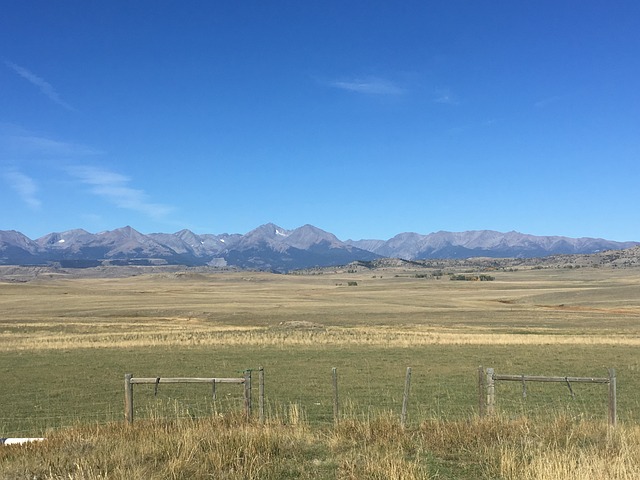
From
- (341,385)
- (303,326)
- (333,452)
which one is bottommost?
(303,326)

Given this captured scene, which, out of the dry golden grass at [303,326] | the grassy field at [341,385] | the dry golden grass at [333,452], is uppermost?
the dry golden grass at [333,452]

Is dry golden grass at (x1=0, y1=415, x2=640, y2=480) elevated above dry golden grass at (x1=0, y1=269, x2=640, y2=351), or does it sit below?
above

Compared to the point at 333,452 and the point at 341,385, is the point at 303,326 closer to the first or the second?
the point at 341,385

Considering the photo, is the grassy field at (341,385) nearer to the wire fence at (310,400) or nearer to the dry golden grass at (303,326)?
the wire fence at (310,400)

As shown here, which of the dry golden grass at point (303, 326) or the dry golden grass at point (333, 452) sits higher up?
the dry golden grass at point (333, 452)

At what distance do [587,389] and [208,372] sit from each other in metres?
17.0

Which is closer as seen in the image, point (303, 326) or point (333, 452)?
point (333, 452)

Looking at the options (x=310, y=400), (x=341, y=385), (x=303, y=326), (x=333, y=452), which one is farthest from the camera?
(x=303, y=326)

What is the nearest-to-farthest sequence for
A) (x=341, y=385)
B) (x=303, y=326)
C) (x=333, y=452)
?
(x=333, y=452) → (x=341, y=385) → (x=303, y=326)

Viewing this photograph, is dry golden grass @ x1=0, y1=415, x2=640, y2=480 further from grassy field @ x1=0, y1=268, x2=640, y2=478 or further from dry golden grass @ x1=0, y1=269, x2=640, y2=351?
dry golden grass @ x1=0, y1=269, x2=640, y2=351

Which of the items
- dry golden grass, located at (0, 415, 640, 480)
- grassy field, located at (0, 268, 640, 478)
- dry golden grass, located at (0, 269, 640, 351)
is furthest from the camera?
dry golden grass, located at (0, 269, 640, 351)

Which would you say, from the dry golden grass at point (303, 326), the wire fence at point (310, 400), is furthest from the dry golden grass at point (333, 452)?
the dry golden grass at point (303, 326)

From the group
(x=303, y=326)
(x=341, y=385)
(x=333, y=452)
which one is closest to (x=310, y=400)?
(x=341, y=385)

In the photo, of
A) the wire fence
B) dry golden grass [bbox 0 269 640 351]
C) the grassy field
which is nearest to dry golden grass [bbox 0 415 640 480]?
the grassy field
